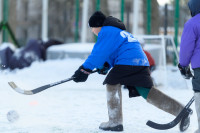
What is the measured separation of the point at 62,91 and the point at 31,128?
3.26 m

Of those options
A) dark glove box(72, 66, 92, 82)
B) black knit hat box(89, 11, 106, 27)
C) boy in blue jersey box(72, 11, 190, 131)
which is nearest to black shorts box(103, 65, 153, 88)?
boy in blue jersey box(72, 11, 190, 131)

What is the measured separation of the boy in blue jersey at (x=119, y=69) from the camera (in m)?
3.75

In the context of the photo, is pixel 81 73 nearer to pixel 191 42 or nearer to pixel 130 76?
pixel 130 76

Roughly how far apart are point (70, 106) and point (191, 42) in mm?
2601

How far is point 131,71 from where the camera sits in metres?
3.78

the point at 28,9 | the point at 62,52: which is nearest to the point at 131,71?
the point at 62,52

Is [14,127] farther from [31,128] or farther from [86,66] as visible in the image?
[86,66]

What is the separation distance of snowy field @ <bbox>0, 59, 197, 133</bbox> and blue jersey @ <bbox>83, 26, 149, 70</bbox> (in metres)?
0.66

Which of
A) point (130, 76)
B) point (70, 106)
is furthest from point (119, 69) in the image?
point (70, 106)

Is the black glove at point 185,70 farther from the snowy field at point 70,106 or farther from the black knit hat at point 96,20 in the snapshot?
the black knit hat at point 96,20

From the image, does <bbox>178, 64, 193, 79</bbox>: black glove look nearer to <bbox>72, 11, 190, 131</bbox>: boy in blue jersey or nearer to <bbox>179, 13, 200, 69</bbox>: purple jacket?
<bbox>179, 13, 200, 69</bbox>: purple jacket

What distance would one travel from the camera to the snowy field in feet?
13.6

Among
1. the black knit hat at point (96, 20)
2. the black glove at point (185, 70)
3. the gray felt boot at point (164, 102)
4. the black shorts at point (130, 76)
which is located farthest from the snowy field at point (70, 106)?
the black knit hat at point (96, 20)

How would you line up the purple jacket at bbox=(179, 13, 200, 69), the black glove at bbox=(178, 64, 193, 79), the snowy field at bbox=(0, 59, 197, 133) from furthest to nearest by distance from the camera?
the snowy field at bbox=(0, 59, 197, 133)
the black glove at bbox=(178, 64, 193, 79)
the purple jacket at bbox=(179, 13, 200, 69)
